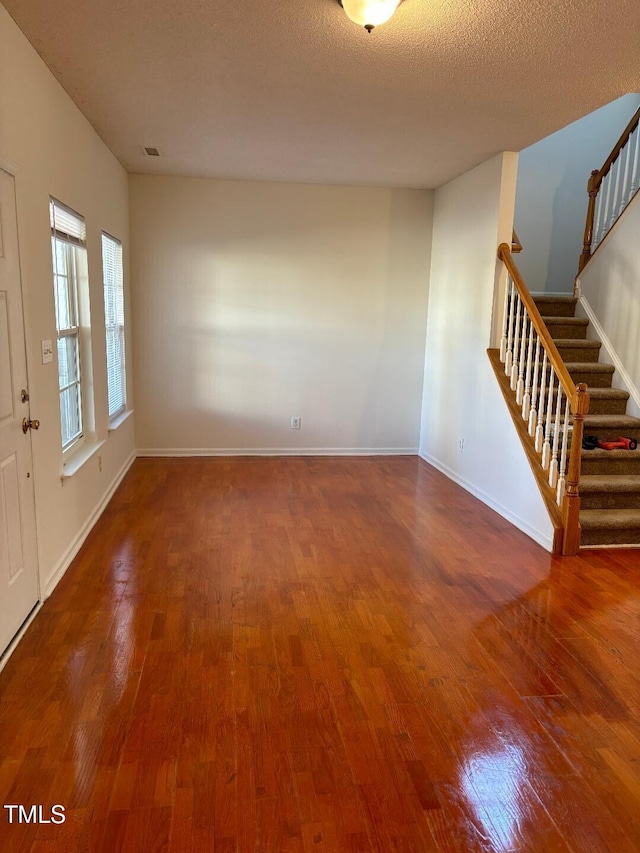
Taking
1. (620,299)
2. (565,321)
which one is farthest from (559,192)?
(620,299)

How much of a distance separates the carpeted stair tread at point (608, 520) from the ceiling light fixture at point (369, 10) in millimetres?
→ 3004

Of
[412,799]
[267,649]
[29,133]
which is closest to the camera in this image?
[412,799]

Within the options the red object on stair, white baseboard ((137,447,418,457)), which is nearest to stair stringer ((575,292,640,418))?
the red object on stair

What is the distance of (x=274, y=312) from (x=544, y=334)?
281cm

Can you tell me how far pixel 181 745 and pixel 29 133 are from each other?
2683mm

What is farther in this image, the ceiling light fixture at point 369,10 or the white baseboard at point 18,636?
the white baseboard at point 18,636

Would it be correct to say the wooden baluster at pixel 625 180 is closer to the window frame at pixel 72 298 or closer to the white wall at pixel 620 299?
the white wall at pixel 620 299

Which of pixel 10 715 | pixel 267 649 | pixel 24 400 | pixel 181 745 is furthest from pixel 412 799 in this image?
pixel 24 400

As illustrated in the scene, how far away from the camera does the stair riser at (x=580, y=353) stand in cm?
486

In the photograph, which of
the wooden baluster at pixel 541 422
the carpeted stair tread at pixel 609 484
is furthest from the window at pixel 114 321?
the carpeted stair tread at pixel 609 484

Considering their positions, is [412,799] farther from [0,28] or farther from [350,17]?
[0,28]

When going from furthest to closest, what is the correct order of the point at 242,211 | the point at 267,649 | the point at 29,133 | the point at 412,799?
the point at 242,211, the point at 29,133, the point at 267,649, the point at 412,799

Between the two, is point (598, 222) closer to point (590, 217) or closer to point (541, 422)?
point (590, 217)

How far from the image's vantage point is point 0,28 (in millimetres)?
2381
